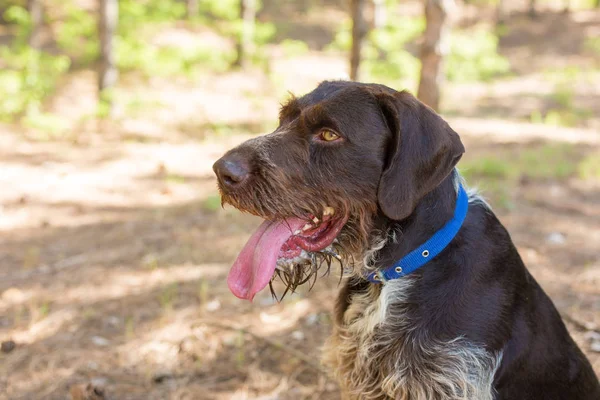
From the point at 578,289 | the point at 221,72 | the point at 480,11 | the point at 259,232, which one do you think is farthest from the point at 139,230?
the point at 480,11

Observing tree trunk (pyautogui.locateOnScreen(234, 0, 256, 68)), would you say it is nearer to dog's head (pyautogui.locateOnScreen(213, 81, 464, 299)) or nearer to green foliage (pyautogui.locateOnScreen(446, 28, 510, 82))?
green foliage (pyautogui.locateOnScreen(446, 28, 510, 82))

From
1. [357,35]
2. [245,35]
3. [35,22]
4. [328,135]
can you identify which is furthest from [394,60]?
[328,135]

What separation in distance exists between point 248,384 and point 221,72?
14581mm

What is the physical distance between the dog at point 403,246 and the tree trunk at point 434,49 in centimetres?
522

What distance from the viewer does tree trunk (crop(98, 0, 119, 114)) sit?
11.6 m

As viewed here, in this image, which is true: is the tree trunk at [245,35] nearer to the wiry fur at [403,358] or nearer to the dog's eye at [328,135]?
the dog's eye at [328,135]

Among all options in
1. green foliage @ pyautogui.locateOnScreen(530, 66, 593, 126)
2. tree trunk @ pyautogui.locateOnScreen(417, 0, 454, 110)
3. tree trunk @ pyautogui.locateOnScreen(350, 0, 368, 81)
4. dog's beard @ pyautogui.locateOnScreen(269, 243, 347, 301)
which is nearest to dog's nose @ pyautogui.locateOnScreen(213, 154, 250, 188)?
dog's beard @ pyautogui.locateOnScreen(269, 243, 347, 301)

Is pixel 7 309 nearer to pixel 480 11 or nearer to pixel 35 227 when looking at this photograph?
pixel 35 227

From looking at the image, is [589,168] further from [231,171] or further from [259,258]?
[231,171]

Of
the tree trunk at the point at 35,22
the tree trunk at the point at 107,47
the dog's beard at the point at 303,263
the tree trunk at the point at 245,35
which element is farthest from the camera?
the tree trunk at the point at 245,35

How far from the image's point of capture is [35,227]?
6852mm

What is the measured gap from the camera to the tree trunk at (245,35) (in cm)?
1664

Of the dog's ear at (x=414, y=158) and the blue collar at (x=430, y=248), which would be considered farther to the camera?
the blue collar at (x=430, y=248)

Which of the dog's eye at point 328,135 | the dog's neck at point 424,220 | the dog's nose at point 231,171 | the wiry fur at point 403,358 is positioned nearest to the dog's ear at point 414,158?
the dog's neck at point 424,220
